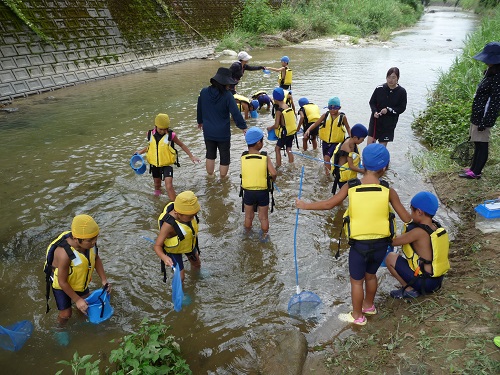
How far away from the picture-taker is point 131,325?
3998 mm

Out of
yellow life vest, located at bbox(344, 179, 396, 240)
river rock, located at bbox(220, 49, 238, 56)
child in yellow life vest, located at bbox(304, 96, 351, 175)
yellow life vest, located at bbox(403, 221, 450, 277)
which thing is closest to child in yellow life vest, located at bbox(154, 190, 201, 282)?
yellow life vest, located at bbox(344, 179, 396, 240)

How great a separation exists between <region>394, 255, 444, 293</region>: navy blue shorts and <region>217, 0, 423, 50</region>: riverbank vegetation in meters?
23.2

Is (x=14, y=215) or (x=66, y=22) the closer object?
(x=14, y=215)

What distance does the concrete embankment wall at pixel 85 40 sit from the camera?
13242 mm

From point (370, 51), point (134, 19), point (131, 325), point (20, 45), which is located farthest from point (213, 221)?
point (370, 51)

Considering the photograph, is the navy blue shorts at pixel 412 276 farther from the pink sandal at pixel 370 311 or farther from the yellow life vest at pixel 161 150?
the yellow life vest at pixel 161 150

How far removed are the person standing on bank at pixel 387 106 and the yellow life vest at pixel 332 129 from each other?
84 cm

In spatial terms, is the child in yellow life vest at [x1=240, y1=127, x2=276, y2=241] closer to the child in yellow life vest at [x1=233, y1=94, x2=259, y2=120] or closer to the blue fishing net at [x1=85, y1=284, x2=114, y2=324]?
the blue fishing net at [x1=85, y1=284, x2=114, y2=324]

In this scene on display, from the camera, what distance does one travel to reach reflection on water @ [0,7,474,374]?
388cm

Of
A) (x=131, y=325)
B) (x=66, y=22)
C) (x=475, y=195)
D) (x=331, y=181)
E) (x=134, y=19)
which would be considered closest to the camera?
(x=131, y=325)

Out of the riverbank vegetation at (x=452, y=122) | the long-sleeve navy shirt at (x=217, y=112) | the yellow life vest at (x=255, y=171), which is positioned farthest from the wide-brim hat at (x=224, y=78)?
the riverbank vegetation at (x=452, y=122)

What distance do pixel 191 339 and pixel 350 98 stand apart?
11.0m

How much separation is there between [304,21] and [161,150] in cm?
3003

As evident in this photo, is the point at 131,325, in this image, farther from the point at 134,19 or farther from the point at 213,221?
the point at 134,19
